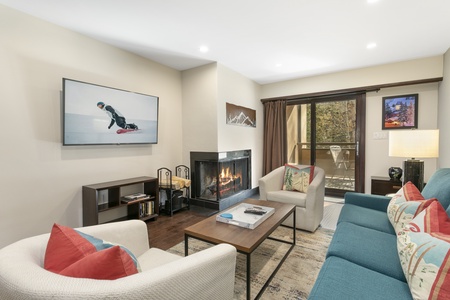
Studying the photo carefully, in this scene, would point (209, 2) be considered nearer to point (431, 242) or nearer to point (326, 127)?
point (431, 242)

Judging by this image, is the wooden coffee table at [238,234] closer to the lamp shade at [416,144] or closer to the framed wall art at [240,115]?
the lamp shade at [416,144]

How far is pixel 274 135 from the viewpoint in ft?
16.2

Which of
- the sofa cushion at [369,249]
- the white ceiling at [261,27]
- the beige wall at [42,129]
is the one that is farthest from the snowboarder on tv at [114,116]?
the sofa cushion at [369,249]

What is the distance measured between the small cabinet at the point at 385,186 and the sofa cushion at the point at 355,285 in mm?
2886

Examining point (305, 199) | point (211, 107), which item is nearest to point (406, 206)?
point (305, 199)

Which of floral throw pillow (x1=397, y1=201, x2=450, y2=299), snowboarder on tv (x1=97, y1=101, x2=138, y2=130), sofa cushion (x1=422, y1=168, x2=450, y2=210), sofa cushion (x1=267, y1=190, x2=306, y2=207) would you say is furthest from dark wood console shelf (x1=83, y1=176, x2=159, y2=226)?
sofa cushion (x1=422, y1=168, x2=450, y2=210)

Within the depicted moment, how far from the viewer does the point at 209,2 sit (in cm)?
212

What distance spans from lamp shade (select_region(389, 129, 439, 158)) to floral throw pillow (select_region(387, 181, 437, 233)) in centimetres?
92

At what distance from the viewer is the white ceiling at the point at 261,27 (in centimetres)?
217

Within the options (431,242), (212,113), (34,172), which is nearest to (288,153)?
(212,113)

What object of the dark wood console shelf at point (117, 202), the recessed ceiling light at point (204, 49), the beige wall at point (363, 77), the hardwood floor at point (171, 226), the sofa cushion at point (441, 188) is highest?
the recessed ceiling light at point (204, 49)

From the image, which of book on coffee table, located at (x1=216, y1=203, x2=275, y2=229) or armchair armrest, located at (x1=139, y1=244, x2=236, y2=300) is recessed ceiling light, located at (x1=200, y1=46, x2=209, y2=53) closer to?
book on coffee table, located at (x1=216, y1=203, x2=275, y2=229)

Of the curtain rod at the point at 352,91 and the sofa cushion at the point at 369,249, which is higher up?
the curtain rod at the point at 352,91

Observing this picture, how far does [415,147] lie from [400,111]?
5.36 feet
